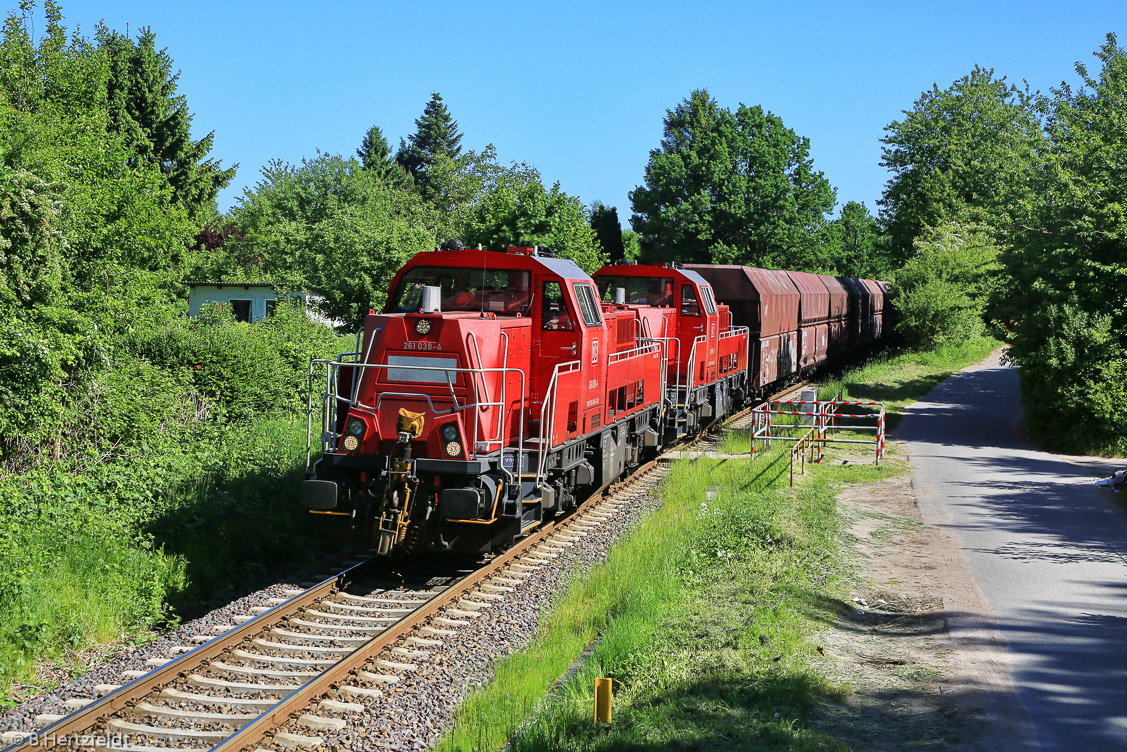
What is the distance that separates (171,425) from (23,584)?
259 inches

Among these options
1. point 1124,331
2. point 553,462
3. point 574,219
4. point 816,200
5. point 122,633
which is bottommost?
point 122,633

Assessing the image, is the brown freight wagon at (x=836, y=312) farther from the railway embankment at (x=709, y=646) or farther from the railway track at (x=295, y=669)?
the railway track at (x=295, y=669)

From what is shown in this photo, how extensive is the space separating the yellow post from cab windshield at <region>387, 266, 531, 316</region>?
5916mm

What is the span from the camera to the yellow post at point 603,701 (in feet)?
20.3

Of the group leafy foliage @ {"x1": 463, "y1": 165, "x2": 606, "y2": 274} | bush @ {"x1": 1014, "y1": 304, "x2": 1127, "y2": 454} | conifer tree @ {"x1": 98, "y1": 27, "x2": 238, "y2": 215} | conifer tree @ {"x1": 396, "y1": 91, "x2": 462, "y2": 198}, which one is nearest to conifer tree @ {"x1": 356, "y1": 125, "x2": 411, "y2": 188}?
conifer tree @ {"x1": 396, "y1": 91, "x2": 462, "y2": 198}

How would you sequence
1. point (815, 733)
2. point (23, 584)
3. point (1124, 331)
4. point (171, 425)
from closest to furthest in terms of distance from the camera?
point (815, 733) → point (23, 584) → point (171, 425) → point (1124, 331)

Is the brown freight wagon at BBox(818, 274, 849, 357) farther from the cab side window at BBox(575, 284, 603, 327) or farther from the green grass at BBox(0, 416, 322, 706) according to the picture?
the green grass at BBox(0, 416, 322, 706)

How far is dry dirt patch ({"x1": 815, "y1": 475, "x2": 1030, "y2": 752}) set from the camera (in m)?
6.19

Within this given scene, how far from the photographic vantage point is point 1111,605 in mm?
9117

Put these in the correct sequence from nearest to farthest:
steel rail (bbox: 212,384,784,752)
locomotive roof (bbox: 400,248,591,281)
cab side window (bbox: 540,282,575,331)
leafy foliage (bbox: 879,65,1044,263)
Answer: steel rail (bbox: 212,384,784,752), locomotive roof (bbox: 400,248,591,281), cab side window (bbox: 540,282,575,331), leafy foliage (bbox: 879,65,1044,263)

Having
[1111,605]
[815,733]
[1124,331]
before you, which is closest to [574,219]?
[1124,331]

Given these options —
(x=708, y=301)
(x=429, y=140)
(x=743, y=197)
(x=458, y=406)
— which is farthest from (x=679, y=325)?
(x=429, y=140)

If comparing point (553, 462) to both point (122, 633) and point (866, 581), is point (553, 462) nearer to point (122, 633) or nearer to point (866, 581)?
point (866, 581)

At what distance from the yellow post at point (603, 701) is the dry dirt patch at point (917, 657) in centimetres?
149
